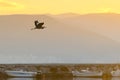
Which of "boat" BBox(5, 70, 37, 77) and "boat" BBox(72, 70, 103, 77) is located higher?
"boat" BBox(5, 70, 37, 77)

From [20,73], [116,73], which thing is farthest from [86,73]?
[20,73]

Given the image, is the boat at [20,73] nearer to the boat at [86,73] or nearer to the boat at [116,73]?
the boat at [86,73]

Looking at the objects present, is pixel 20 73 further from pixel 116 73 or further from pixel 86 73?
pixel 116 73

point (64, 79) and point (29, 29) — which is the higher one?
point (29, 29)

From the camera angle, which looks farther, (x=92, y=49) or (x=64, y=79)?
(x=92, y=49)

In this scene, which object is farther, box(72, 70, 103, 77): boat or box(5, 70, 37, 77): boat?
box(5, 70, 37, 77): boat

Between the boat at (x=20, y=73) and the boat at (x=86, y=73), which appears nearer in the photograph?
the boat at (x=86, y=73)

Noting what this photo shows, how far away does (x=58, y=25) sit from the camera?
2530 cm

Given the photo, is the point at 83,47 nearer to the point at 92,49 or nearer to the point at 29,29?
the point at 92,49

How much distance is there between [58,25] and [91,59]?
142 cm

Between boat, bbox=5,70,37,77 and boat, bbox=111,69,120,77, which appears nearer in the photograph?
boat, bbox=111,69,120,77

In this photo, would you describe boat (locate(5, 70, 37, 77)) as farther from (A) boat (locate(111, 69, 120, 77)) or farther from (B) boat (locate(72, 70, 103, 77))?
(A) boat (locate(111, 69, 120, 77))

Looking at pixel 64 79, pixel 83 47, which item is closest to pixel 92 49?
pixel 83 47

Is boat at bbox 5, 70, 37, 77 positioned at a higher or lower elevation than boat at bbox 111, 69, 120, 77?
higher
